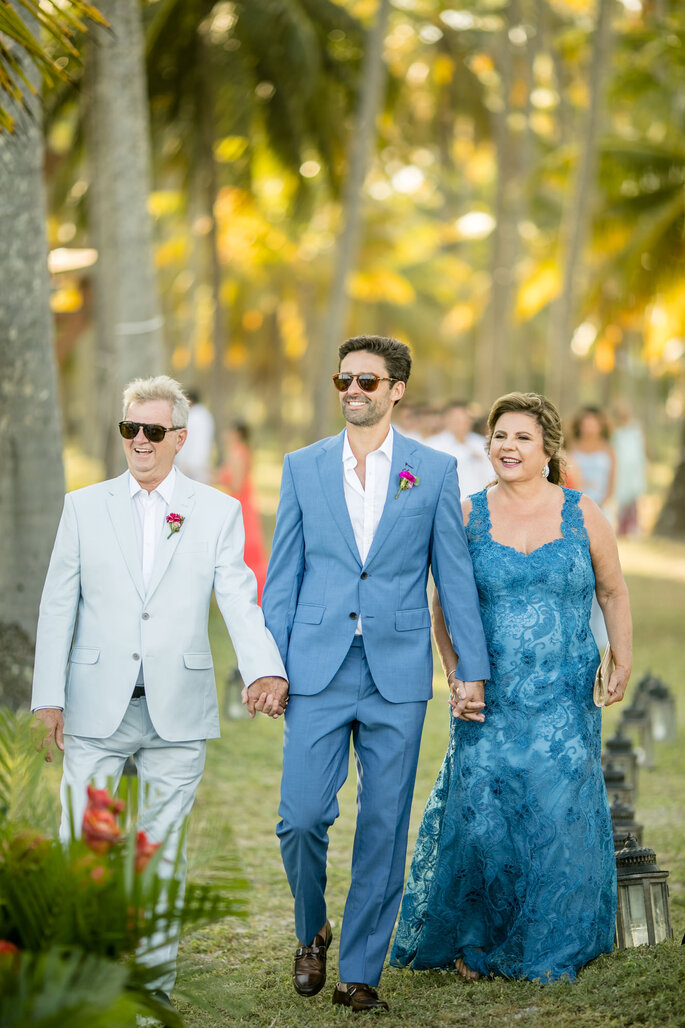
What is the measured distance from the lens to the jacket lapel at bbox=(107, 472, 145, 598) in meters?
4.57

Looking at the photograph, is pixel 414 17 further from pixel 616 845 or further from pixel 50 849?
pixel 50 849

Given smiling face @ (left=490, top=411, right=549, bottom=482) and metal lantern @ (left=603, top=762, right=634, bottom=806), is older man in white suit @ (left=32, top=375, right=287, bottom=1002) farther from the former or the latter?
metal lantern @ (left=603, top=762, right=634, bottom=806)

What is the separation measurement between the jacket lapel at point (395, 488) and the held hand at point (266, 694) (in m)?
0.55

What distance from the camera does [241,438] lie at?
13.4 meters

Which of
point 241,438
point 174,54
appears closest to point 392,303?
point 174,54

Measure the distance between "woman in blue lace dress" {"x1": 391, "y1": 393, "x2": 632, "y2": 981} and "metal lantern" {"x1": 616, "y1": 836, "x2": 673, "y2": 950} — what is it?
10 centimetres

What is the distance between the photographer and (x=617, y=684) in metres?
5.11

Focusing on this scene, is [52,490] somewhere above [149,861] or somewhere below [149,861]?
above

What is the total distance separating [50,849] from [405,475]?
7.88 feet

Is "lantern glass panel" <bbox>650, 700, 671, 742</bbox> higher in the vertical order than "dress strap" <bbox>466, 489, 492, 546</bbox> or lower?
lower

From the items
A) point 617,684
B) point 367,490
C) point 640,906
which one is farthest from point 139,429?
point 640,906

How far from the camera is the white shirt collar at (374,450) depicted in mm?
4931

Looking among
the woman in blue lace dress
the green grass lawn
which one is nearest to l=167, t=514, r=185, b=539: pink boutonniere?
the green grass lawn

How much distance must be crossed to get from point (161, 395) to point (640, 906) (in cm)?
278
